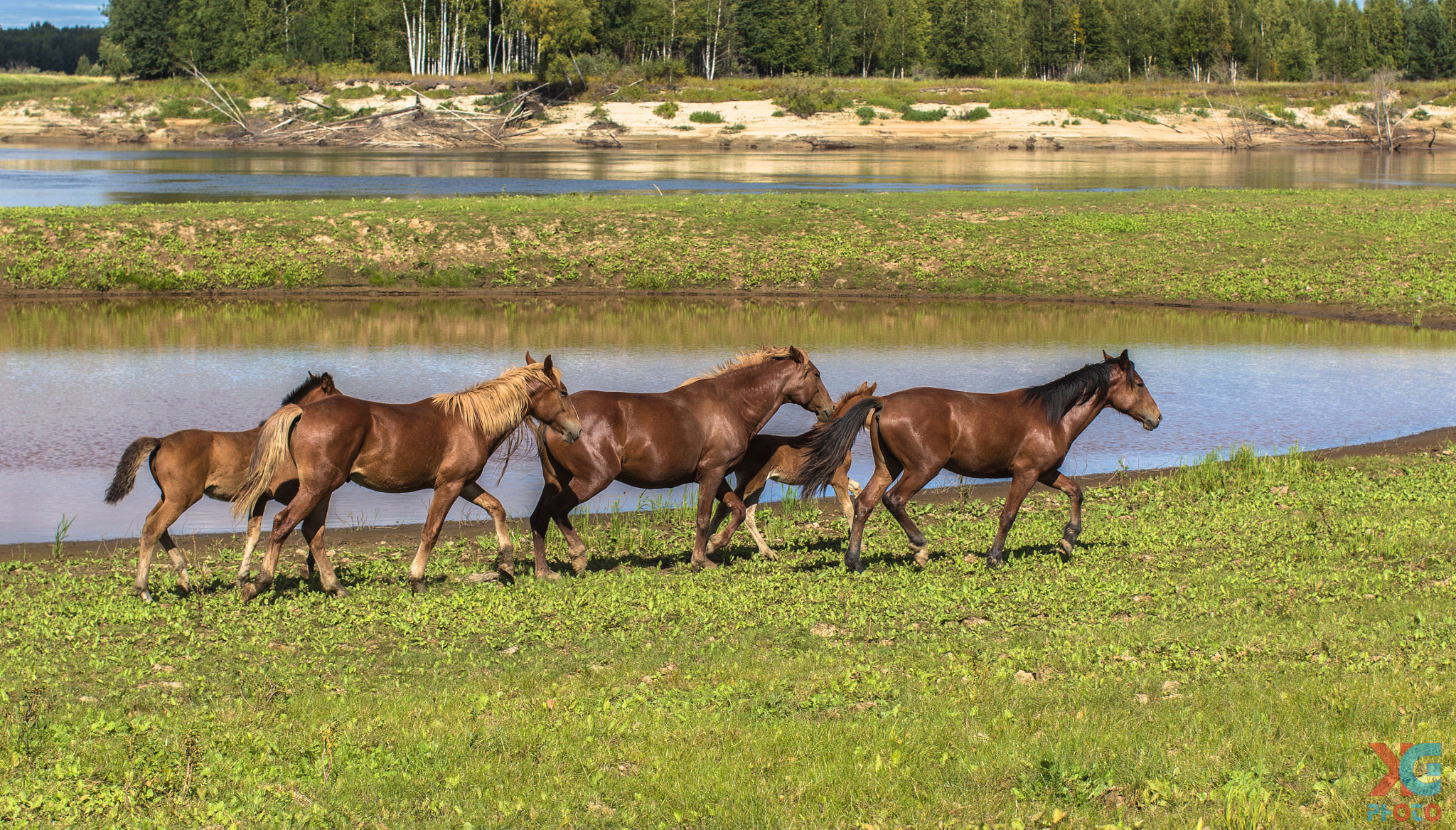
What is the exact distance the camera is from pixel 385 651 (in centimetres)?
861

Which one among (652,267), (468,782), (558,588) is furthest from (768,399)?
(652,267)

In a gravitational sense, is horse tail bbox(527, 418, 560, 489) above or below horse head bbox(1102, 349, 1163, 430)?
below

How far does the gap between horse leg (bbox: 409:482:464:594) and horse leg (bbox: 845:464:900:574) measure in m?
3.38

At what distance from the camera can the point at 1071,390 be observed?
11234 mm

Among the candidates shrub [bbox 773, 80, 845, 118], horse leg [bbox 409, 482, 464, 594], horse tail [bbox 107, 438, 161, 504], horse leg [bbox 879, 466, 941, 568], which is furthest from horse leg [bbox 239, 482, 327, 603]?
shrub [bbox 773, 80, 845, 118]

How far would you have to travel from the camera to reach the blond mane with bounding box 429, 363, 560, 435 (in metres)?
10.4

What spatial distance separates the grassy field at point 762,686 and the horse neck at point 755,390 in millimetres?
1351

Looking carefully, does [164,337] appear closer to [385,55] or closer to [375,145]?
[375,145]

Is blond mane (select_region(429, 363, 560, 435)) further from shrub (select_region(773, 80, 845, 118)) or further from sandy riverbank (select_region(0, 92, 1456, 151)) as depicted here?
shrub (select_region(773, 80, 845, 118))

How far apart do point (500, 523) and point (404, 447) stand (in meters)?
1.03

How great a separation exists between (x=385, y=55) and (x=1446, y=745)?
119m

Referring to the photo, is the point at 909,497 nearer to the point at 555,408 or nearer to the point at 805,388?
the point at 805,388

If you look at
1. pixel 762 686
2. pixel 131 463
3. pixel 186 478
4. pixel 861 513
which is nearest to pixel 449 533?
pixel 186 478

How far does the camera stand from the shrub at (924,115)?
91.8 m
